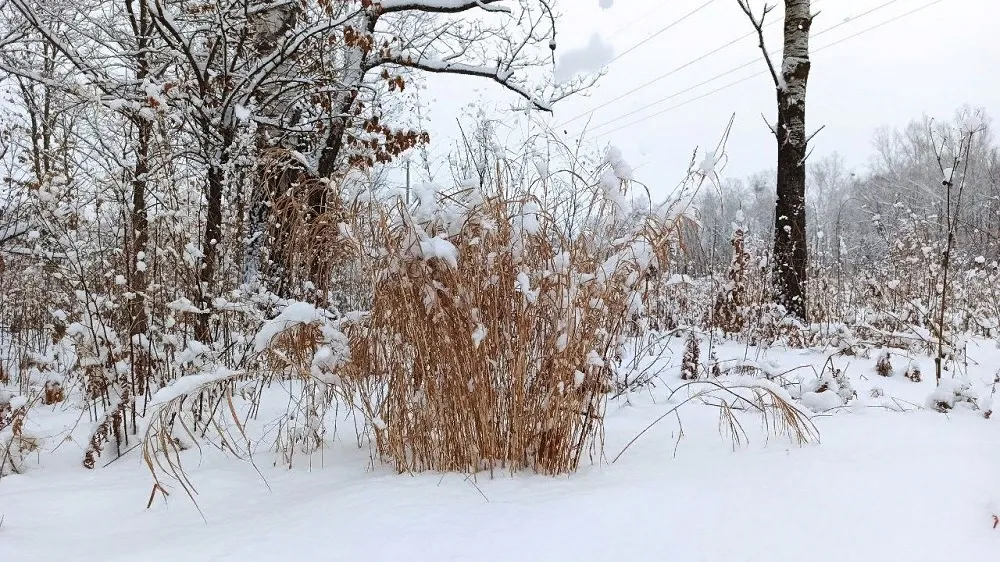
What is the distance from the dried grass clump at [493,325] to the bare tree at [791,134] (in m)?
4.01

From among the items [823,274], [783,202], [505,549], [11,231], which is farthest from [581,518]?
[823,274]

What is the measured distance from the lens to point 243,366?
2.60 m

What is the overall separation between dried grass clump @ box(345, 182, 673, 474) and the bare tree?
4010 millimetres

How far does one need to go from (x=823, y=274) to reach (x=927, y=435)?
4224mm

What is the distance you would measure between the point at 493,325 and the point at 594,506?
22.8 inches

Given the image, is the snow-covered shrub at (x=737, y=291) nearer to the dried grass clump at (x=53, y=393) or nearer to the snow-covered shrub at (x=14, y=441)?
the snow-covered shrub at (x=14, y=441)

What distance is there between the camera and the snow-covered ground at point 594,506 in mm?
1303

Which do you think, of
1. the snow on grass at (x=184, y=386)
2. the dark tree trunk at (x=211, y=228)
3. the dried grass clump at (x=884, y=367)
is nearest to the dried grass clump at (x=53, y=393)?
the dark tree trunk at (x=211, y=228)

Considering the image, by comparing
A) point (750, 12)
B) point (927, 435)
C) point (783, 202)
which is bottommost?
point (927, 435)

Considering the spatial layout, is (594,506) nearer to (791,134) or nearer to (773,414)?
Result: (773,414)

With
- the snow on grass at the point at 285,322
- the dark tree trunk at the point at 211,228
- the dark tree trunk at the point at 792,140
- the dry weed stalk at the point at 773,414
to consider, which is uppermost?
the dark tree trunk at the point at 792,140

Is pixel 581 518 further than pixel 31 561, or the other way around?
pixel 581 518

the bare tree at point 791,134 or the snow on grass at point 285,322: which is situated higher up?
the bare tree at point 791,134

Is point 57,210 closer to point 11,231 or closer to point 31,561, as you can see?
point 31,561
